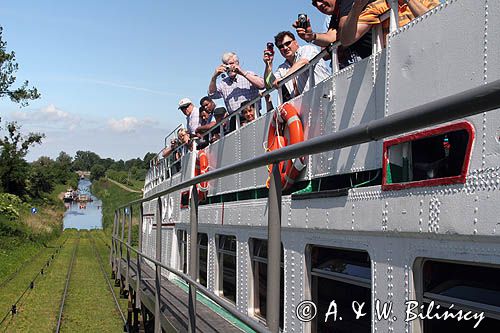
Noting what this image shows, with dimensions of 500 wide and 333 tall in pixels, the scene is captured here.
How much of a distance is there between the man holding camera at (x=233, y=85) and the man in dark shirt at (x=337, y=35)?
11.6 ft

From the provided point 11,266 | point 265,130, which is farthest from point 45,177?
point 265,130

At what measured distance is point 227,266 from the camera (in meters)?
6.81

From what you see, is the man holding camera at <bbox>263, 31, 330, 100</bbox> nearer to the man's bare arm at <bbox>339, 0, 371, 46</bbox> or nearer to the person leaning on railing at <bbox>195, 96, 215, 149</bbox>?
the man's bare arm at <bbox>339, 0, 371, 46</bbox>

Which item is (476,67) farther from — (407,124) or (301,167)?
(301,167)

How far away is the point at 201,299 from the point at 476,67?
266 centimetres

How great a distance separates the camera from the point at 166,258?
11398 millimetres

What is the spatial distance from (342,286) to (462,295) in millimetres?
1168

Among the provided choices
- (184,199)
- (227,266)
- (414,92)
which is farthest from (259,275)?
(184,199)

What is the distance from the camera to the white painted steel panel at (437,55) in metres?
2.90

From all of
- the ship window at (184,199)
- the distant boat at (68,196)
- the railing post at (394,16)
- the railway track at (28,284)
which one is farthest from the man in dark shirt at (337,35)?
the distant boat at (68,196)

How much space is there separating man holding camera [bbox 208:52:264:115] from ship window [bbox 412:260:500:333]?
5593 mm

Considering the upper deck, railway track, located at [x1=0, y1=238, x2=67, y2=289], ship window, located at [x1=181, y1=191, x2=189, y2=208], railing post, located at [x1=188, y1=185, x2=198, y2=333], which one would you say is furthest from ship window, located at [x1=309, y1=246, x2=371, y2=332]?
railway track, located at [x1=0, y1=238, x2=67, y2=289]

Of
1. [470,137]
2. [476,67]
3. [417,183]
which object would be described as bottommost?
[417,183]

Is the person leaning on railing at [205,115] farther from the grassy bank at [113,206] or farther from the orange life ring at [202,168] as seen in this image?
the grassy bank at [113,206]
